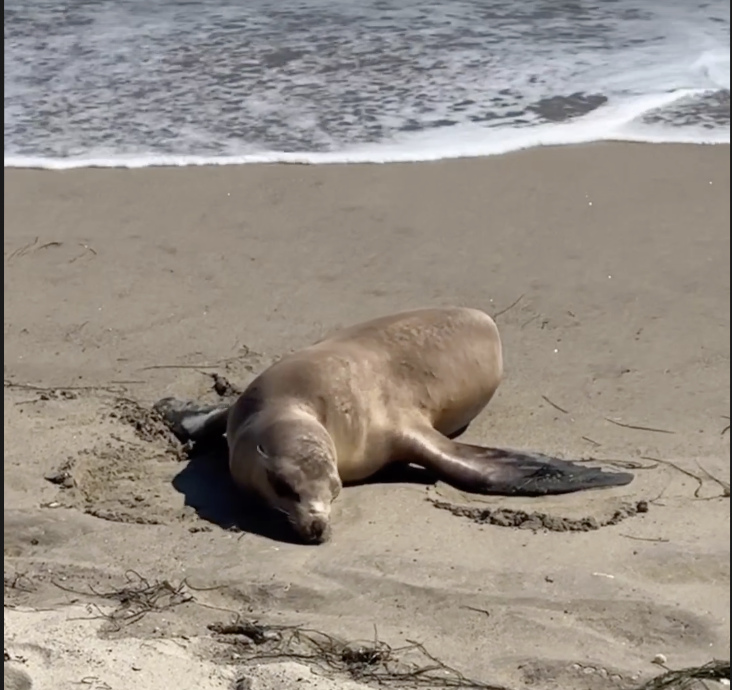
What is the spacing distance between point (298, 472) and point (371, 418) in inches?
22.8

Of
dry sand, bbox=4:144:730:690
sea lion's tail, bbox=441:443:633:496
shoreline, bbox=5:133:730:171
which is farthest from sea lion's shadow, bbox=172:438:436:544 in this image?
shoreline, bbox=5:133:730:171

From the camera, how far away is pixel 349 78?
10172 mm

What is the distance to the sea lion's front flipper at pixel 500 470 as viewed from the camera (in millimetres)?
4758

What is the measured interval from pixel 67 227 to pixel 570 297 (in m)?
2.62

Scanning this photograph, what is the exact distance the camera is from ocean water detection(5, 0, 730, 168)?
8.68 metres

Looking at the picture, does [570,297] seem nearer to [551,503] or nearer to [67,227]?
[551,503]

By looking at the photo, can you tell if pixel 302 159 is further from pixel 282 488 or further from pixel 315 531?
pixel 315 531

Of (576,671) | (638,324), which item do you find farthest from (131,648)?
(638,324)

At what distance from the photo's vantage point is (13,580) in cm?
420

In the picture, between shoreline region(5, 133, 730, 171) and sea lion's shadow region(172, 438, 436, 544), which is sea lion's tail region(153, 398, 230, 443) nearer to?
sea lion's shadow region(172, 438, 436, 544)

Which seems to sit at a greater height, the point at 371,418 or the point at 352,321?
the point at 371,418

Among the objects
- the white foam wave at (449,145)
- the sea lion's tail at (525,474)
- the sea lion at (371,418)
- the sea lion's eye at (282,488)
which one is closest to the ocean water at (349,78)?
the white foam wave at (449,145)

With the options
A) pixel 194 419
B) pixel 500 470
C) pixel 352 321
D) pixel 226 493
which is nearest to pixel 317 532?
pixel 226 493

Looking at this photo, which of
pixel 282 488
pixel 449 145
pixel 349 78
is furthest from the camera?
pixel 349 78
